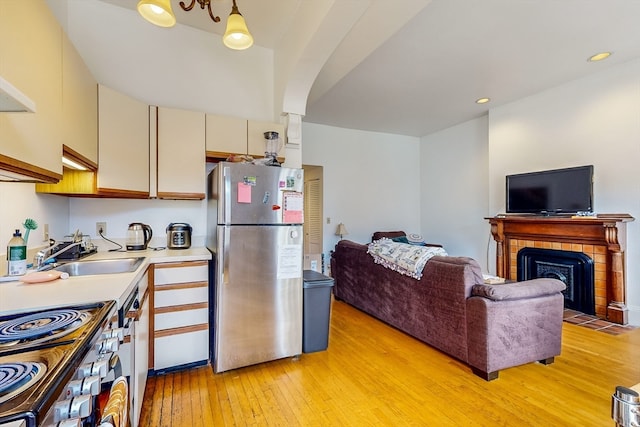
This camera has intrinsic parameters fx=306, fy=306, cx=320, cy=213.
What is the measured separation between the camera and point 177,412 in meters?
1.87

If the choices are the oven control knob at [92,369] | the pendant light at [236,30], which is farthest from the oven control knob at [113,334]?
the pendant light at [236,30]

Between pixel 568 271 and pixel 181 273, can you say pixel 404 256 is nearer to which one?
pixel 181 273

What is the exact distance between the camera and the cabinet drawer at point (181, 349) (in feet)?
7.38

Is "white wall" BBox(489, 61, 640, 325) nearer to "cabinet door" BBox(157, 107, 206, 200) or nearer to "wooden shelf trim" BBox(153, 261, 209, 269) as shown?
"cabinet door" BBox(157, 107, 206, 200)

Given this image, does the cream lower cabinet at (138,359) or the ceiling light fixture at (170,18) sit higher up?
the ceiling light fixture at (170,18)

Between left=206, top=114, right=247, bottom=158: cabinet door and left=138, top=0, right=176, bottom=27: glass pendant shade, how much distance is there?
0.98m

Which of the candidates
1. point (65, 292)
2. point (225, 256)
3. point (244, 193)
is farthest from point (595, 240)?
point (65, 292)

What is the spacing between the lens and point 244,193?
2.32m

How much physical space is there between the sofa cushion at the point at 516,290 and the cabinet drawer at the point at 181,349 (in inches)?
83.4

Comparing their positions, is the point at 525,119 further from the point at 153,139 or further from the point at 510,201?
the point at 153,139

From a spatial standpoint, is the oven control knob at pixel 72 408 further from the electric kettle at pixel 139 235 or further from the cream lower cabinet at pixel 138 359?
the electric kettle at pixel 139 235

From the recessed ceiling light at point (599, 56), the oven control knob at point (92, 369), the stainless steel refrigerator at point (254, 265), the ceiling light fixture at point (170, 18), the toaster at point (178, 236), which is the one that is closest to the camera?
the oven control knob at point (92, 369)

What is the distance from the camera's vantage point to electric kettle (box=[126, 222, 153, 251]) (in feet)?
8.57

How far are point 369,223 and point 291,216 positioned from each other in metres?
3.74
